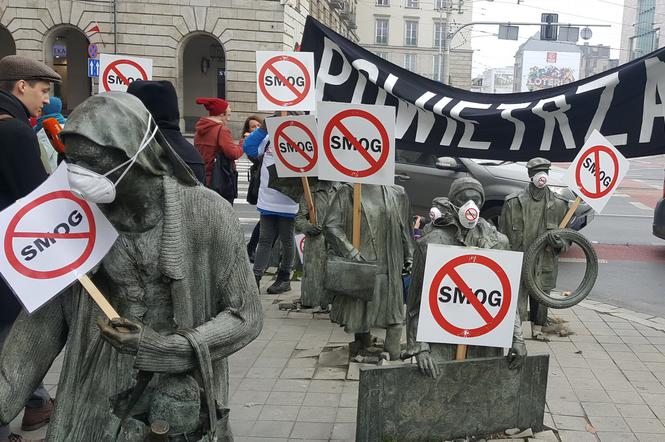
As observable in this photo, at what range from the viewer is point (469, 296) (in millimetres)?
3871

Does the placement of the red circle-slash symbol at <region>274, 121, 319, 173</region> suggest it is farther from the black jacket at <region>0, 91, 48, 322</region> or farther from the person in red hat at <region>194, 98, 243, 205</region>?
the black jacket at <region>0, 91, 48, 322</region>

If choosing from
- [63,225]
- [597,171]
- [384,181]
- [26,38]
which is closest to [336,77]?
[384,181]

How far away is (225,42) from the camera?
29141mm

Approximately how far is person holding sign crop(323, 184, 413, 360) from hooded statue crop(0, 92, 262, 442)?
3.58 m

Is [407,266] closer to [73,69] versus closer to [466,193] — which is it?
[466,193]

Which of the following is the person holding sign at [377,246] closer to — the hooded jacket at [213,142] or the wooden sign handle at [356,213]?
the wooden sign handle at [356,213]

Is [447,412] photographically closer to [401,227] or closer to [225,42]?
[401,227]

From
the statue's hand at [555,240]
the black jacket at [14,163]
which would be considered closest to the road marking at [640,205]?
the statue's hand at [555,240]

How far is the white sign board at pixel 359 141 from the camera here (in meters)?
5.17

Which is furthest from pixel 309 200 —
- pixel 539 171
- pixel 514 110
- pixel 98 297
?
pixel 98 297

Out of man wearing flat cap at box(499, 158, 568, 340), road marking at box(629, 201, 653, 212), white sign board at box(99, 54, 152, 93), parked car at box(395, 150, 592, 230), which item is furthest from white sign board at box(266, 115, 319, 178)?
road marking at box(629, 201, 653, 212)

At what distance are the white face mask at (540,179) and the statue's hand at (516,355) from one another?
9.64 feet

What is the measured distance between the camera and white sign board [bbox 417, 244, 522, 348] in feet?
12.5

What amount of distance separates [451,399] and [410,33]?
77805 mm
